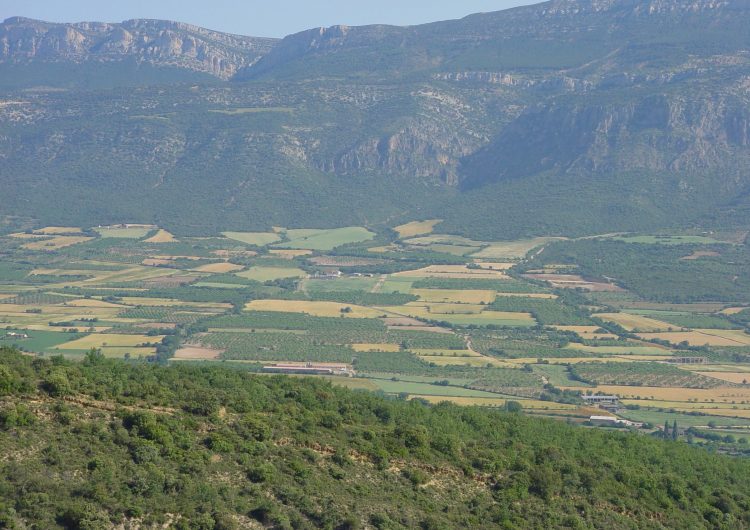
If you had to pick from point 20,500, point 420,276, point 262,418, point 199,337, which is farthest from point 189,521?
point 420,276

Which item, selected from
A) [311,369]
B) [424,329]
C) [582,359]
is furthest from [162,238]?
[582,359]

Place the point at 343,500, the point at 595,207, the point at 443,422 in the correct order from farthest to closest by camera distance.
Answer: the point at 595,207, the point at 443,422, the point at 343,500

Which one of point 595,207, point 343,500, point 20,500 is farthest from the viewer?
point 595,207

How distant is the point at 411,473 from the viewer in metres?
43.5

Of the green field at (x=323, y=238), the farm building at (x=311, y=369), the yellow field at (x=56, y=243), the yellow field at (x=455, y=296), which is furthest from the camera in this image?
the green field at (x=323, y=238)

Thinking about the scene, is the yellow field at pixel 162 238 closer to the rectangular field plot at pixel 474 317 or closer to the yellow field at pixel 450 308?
the yellow field at pixel 450 308

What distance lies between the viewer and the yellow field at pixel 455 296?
443ft

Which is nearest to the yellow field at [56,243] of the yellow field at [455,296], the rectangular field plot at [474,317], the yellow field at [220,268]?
the yellow field at [220,268]

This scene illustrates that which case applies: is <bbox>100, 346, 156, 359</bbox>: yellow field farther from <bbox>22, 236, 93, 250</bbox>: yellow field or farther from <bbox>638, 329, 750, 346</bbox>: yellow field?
<bbox>22, 236, 93, 250</bbox>: yellow field

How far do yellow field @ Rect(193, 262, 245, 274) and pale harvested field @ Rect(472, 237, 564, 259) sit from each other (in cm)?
3257

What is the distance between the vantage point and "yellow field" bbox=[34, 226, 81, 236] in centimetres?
18725

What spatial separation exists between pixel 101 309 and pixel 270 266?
36.7 meters

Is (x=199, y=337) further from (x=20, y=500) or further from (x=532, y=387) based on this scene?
(x=20, y=500)

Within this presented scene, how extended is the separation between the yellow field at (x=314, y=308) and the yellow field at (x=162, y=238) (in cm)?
4976
